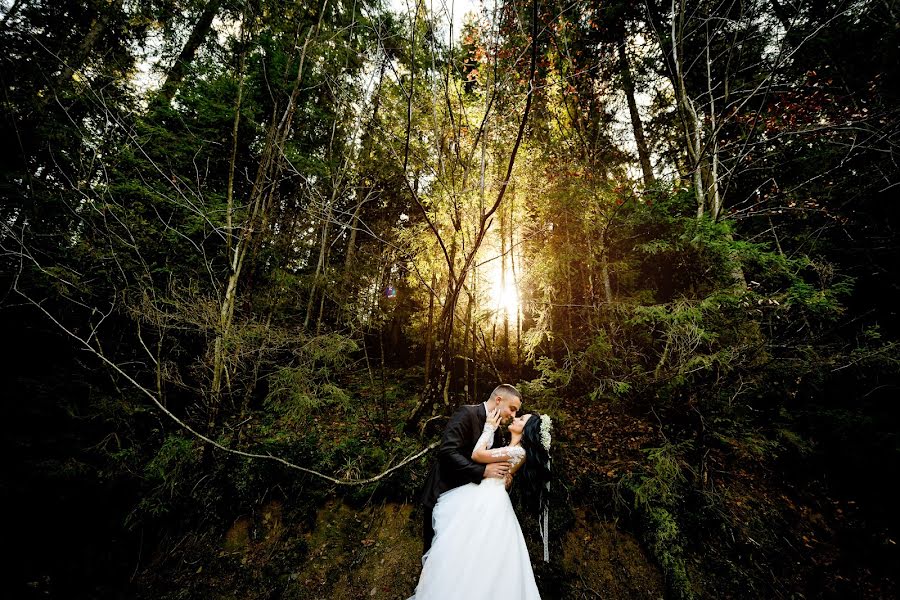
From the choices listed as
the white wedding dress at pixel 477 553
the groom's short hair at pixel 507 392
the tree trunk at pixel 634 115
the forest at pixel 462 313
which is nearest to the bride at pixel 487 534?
the white wedding dress at pixel 477 553

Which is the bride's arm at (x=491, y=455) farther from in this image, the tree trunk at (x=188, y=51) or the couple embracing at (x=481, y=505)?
the tree trunk at (x=188, y=51)

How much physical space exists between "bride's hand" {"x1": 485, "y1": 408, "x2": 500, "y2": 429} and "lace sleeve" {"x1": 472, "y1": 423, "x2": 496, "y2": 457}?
3 centimetres

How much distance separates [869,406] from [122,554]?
10.6 metres

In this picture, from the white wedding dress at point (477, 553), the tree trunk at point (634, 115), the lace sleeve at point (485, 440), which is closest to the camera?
the white wedding dress at point (477, 553)

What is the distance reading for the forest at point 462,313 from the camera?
3701 millimetres

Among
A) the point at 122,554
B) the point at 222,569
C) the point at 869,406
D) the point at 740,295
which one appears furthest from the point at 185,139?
the point at 869,406

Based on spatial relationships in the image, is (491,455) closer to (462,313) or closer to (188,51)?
(462,313)

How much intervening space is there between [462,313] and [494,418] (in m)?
4.16

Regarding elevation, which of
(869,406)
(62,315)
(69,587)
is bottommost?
(69,587)

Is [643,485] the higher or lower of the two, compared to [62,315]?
lower

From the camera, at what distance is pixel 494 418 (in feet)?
9.80

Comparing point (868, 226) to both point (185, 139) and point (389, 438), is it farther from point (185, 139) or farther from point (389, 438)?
point (185, 139)

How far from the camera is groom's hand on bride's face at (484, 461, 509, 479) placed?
2.67 meters

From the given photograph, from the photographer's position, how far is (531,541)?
14.1 feet
